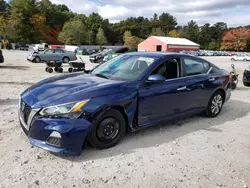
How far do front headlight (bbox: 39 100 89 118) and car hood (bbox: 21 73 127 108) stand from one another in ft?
0.21

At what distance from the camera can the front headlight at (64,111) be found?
3355 millimetres

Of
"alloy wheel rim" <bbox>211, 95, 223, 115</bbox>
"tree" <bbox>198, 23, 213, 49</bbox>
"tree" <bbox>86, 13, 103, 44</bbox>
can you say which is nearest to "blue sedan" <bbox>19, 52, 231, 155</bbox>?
"alloy wheel rim" <bbox>211, 95, 223, 115</bbox>

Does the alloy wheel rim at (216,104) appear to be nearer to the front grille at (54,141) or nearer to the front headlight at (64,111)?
the front headlight at (64,111)

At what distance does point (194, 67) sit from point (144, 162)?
106 inches

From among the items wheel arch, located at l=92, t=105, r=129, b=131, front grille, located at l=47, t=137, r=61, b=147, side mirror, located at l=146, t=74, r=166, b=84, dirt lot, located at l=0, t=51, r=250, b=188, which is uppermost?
side mirror, located at l=146, t=74, r=166, b=84

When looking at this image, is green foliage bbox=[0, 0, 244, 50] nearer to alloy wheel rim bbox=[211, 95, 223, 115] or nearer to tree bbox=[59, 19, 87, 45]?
tree bbox=[59, 19, 87, 45]

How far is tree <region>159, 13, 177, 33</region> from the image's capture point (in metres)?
119

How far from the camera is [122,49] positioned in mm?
22984

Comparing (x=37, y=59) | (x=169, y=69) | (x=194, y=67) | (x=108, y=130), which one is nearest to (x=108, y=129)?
(x=108, y=130)

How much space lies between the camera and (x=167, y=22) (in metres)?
119

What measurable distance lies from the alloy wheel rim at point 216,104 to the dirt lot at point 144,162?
894 millimetres

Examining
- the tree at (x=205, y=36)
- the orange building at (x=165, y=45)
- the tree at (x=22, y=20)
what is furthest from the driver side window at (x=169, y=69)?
the tree at (x=205, y=36)

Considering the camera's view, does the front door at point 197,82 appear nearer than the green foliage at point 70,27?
Yes

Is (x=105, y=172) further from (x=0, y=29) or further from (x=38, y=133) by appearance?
(x=0, y=29)
